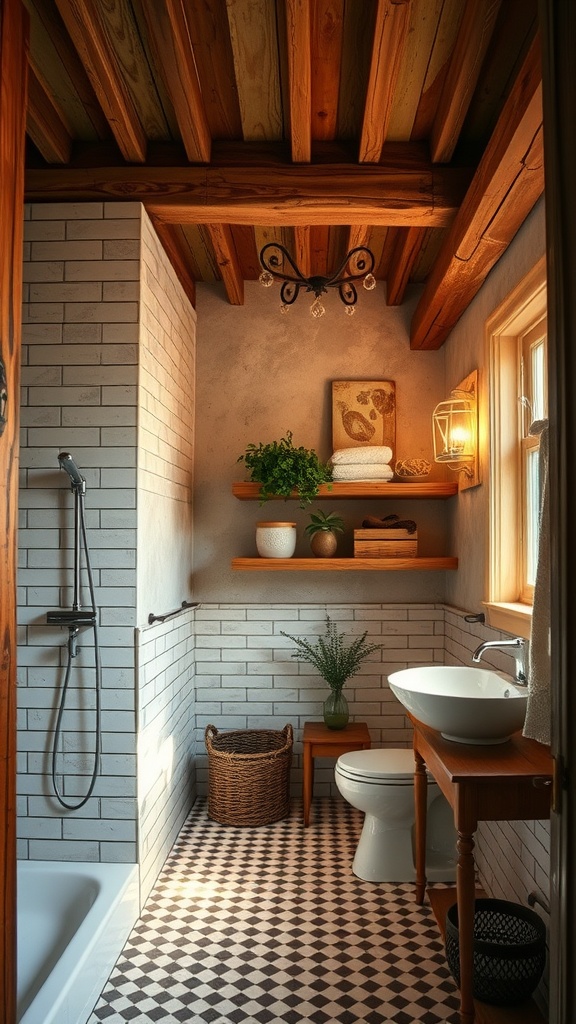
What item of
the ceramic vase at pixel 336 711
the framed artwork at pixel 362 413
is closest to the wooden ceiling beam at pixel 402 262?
the framed artwork at pixel 362 413

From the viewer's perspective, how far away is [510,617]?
2.69 meters

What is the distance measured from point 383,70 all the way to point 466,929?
7.99 feet

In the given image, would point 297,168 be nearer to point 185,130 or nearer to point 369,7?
point 185,130

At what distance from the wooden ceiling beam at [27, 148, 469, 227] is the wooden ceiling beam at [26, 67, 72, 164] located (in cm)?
7

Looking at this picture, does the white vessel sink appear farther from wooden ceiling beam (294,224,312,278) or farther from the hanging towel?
wooden ceiling beam (294,224,312,278)

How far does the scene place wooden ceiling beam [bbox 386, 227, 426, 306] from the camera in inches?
134

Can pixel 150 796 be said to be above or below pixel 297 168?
below

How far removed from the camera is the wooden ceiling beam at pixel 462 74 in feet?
6.68

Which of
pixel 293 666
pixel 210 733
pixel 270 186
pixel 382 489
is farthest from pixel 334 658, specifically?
pixel 270 186

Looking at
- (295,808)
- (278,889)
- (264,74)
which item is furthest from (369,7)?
(295,808)

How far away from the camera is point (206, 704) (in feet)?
13.3

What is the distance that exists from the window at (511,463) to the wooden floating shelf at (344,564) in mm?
703

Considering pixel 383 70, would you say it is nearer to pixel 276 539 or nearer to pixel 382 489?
pixel 382 489

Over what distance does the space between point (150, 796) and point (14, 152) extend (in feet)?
7.58
